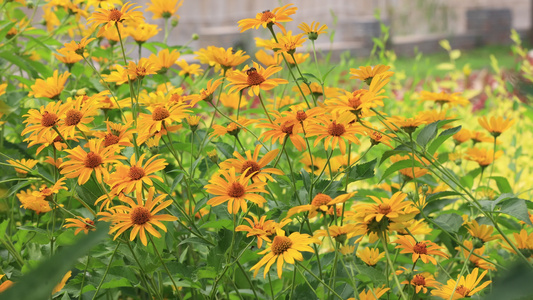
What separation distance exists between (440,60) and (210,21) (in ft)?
13.1

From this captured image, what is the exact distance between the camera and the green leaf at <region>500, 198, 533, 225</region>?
60cm

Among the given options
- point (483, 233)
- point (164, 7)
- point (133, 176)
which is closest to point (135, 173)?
point (133, 176)

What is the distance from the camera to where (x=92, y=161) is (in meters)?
0.58

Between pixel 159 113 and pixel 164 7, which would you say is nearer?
pixel 159 113

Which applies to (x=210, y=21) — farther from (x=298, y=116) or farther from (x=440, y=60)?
(x=298, y=116)

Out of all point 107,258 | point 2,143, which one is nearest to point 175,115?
point 107,258

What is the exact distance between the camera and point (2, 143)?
97cm

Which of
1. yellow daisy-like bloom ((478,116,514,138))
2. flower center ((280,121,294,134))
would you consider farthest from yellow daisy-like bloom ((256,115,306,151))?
yellow daisy-like bloom ((478,116,514,138))

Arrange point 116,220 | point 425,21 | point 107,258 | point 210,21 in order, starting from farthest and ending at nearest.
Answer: point 425,21 → point 210,21 → point 107,258 → point 116,220

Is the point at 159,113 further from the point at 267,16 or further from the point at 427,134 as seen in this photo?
the point at 427,134

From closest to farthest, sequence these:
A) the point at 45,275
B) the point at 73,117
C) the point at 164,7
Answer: the point at 45,275 → the point at 73,117 → the point at 164,7

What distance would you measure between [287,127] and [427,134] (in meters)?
0.18

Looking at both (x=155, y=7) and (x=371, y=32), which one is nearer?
(x=155, y=7)

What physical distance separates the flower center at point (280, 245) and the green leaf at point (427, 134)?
0.77 feet
